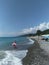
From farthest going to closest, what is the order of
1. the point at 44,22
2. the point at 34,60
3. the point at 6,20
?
the point at 34,60
the point at 44,22
the point at 6,20

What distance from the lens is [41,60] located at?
2281mm

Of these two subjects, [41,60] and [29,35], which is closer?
[29,35]

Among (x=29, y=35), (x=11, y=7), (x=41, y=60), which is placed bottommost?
(x=41, y=60)

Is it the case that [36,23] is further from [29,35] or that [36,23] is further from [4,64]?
[4,64]

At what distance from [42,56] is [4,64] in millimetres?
646

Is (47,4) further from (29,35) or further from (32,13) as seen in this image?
(29,35)

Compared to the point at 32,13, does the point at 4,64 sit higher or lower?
lower

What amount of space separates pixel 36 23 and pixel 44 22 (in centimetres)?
10

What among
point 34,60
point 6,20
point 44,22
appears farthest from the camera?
point 34,60

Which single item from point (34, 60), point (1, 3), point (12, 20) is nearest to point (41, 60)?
point (34, 60)

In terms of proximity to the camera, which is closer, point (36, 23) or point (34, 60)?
point (36, 23)

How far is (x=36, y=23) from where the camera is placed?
6.69ft

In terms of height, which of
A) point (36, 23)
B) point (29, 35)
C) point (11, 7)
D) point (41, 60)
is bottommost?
point (41, 60)

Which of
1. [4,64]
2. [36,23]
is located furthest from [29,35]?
[4,64]
